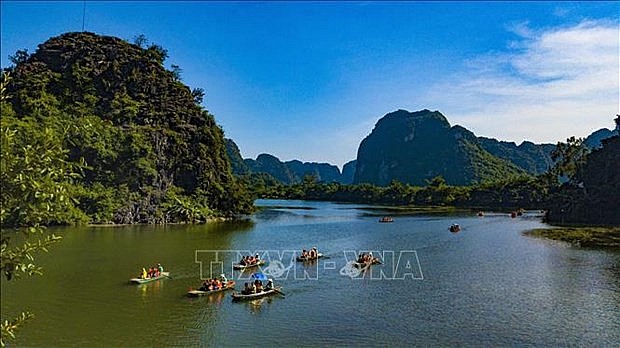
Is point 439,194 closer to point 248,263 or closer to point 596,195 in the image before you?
point 596,195

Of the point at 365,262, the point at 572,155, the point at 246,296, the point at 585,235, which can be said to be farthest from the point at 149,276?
the point at 572,155

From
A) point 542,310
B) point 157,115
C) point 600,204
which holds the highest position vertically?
point 157,115

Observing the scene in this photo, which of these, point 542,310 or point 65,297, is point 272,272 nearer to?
point 65,297

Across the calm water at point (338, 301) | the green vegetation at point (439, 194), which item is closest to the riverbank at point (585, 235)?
the calm water at point (338, 301)

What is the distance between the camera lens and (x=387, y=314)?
Result: 2219 cm

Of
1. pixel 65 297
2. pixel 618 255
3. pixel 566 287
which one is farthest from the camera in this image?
pixel 618 255

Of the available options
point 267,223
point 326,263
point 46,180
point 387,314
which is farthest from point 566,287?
point 267,223

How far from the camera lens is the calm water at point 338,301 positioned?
62.7 feet

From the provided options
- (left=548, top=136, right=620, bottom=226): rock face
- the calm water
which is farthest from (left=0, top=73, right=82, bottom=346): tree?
(left=548, top=136, right=620, bottom=226): rock face

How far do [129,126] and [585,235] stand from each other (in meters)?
51.6

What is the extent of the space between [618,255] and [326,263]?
20.5m

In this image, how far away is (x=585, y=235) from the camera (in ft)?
163

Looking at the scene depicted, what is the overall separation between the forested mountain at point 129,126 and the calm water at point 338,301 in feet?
62.9

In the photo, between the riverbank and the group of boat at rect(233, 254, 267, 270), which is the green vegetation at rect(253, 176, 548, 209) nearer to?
the riverbank
